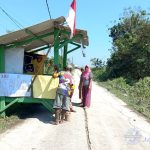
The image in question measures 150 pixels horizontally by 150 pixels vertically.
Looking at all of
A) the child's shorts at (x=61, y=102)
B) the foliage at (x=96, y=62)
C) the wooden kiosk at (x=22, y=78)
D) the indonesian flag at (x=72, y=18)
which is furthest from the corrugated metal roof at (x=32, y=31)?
the foliage at (x=96, y=62)

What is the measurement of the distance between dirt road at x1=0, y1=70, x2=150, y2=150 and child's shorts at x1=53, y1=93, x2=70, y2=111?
497 mm

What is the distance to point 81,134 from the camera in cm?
1024

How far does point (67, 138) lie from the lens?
9750mm

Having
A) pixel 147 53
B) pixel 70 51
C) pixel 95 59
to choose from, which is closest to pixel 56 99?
pixel 70 51

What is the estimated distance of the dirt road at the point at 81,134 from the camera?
9.03 metres

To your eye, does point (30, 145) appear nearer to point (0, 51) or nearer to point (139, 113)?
point (0, 51)

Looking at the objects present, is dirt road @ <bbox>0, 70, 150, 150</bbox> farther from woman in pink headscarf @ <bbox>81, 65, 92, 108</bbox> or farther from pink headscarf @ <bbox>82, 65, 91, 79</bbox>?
pink headscarf @ <bbox>82, 65, 91, 79</bbox>

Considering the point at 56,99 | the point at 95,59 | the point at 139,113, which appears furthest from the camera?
the point at 95,59

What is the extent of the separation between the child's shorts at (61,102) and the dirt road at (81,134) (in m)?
0.50

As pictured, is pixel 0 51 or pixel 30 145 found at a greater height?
pixel 0 51

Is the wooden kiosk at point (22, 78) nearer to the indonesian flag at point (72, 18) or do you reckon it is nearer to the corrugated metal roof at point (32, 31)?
the corrugated metal roof at point (32, 31)

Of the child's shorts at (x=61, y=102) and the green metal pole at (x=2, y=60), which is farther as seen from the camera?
the green metal pole at (x=2, y=60)

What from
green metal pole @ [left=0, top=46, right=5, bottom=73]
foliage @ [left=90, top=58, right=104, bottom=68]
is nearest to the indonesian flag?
green metal pole @ [left=0, top=46, right=5, bottom=73]

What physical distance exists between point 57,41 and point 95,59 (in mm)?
60122
